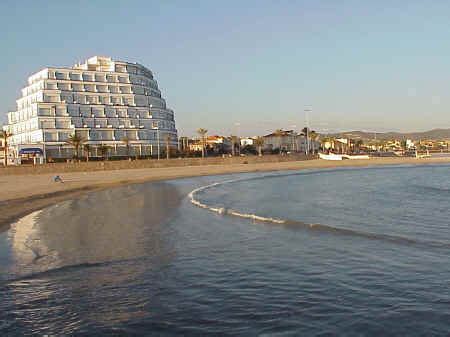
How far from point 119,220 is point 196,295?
11669 mm

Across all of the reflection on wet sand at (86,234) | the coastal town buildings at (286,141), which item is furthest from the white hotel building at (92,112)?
the reflection on wet sand at (86,234)

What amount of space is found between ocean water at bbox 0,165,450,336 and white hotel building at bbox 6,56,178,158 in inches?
2849

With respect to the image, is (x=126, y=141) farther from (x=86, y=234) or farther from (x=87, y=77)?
(x=86, y=234)

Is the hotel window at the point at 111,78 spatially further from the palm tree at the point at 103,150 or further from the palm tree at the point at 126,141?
the palm tree at the point at 103,150

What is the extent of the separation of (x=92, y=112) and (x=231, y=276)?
91046 mm

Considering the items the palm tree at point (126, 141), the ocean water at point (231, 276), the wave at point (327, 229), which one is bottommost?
the wave at point (327, 229)

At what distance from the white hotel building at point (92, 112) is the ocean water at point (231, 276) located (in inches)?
2849

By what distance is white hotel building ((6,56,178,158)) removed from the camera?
88625mm

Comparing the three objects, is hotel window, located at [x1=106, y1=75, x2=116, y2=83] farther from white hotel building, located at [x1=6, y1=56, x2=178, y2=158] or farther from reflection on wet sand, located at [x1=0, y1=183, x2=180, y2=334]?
reflection on wet sand, located at [x1=0, y1=183, x2=180, y2=334]

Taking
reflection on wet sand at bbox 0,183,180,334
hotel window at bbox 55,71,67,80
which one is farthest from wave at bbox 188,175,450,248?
hotel window at bbox 55,71,67,80

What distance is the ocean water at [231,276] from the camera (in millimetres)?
6711

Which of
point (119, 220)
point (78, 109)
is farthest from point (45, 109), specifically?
point (119, 220)

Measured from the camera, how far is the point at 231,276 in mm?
9414

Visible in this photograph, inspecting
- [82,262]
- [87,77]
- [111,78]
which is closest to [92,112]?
[87,77]
